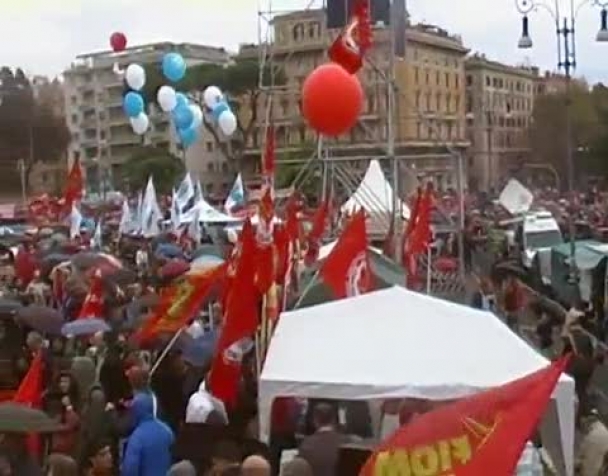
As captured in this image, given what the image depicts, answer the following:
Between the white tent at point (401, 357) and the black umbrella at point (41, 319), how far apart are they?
4.47m

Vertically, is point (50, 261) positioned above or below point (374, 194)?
below

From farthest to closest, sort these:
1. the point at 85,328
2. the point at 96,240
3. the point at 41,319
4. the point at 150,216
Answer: the point at 150,216 < the point at 96,240 < the point at 41,319 < the point at 85,328

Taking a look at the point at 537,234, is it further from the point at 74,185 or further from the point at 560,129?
the point at 560,129

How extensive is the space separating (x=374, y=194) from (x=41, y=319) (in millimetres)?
10657

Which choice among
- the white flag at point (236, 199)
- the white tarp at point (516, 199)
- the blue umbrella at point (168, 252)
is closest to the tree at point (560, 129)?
the white tarp at point (516, 199)

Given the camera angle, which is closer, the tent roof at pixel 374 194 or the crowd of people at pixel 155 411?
the crowd of people at pixel 155 411

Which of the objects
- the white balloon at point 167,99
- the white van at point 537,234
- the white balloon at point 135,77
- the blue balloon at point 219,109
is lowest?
the white van at point 537,234

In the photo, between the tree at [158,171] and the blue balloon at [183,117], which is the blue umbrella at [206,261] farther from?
the tree at [158,171]

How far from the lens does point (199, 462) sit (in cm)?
796

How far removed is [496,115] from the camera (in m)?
115

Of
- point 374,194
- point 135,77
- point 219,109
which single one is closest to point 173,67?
point 135,77

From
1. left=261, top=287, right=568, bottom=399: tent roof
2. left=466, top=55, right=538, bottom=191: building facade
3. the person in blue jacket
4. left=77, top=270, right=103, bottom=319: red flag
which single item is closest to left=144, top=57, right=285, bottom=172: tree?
left=466, top=55, right=538, bottom=191: building facade

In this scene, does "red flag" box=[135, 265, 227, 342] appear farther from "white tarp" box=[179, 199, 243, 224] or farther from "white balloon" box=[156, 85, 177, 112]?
"white tarp" box=[179, 199, 243, 224]

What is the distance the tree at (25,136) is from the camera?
286 ft
